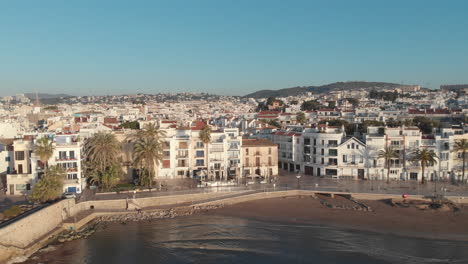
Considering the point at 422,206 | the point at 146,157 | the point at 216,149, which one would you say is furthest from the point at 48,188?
the point at 422,206

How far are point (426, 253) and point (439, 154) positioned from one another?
75.4ft

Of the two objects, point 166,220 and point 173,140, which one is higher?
point 173,140

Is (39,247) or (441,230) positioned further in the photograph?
(441,230)

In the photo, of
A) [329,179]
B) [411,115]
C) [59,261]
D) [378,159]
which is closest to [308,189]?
[329,179]

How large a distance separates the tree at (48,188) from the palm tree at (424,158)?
A: 36.2 m

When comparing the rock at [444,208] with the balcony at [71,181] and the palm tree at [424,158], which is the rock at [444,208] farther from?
the balcony at [71,181]

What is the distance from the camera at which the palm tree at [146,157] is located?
42031 mm

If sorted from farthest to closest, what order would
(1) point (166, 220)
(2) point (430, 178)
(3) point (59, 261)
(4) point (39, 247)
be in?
(2) point (430, 178) → (1) point (166, 220) → (4) point (39, 247) → (3) point (59, 261)

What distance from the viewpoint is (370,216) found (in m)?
35.7

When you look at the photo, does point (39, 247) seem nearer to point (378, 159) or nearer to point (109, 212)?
point (109, 212)

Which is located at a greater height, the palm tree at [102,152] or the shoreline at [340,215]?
the palm tree at [102,152]

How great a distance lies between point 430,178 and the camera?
47000 millimetres

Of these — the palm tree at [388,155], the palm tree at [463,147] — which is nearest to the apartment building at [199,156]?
the palm tree at [388,155]

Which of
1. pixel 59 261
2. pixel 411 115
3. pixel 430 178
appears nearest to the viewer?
pixel 59 261
